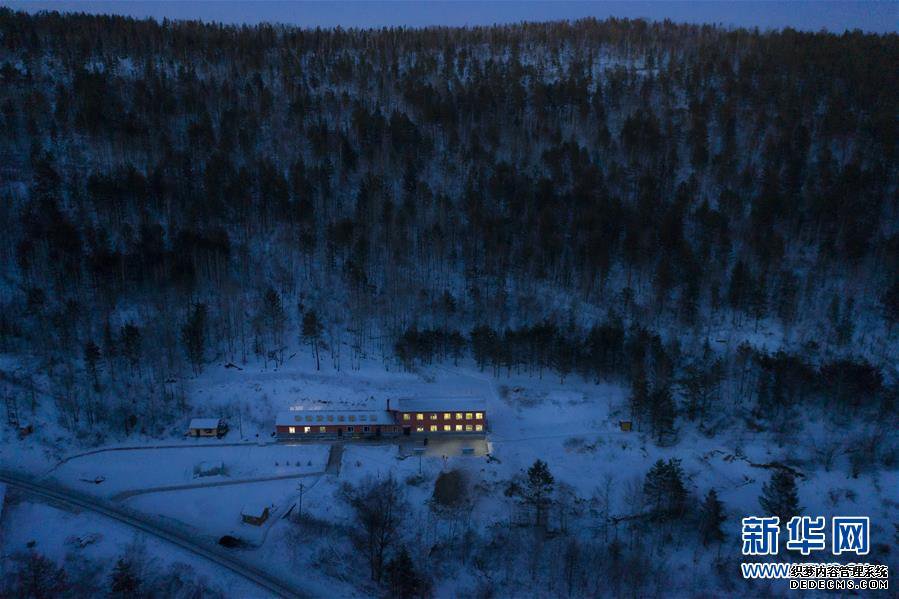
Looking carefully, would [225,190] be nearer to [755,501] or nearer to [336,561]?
[336,561]

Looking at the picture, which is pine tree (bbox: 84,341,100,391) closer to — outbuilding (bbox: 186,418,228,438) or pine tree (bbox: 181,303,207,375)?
pine tree (bbox: 181,303,207,375)

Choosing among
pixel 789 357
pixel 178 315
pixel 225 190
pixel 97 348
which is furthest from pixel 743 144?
pixel 97 348

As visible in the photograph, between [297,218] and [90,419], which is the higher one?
[297,218]

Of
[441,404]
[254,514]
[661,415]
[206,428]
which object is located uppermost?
[441,404]

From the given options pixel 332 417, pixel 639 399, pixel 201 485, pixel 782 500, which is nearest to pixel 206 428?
pixel 201 485

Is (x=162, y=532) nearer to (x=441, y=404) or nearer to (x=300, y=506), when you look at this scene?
(x=300, y=506)

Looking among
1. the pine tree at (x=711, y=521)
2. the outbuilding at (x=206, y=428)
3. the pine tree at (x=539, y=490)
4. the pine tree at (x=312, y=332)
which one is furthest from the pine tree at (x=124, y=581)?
the pine tree at (x=711, y=521)

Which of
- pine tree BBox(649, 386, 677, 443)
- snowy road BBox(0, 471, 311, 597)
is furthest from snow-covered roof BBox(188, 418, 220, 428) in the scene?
pine tree BBox(649, 386, 677, 443)
